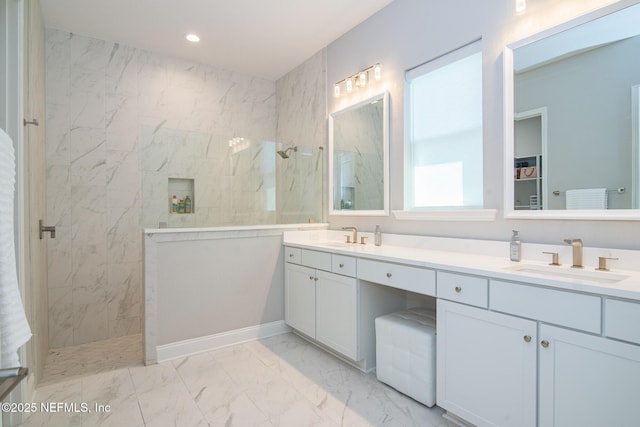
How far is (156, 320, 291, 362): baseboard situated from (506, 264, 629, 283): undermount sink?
2085 millimetres

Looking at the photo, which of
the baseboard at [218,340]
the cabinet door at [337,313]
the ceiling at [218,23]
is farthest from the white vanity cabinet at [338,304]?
the ceiling at [218,23]

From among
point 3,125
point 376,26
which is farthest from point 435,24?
point 3,125

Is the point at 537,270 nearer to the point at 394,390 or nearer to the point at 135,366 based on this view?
the point at 394,390

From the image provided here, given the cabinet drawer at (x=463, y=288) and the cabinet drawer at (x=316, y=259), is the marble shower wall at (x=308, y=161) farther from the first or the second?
the cabinet drawer at (x=463, y=288)

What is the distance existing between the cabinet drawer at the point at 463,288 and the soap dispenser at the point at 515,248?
425mm

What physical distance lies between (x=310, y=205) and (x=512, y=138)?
1978 mm

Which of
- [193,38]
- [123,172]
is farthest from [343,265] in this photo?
[193,38]

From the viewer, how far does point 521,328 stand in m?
1.42

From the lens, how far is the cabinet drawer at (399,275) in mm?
1829

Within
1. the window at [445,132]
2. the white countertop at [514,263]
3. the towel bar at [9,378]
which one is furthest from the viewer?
the window at [445,132]

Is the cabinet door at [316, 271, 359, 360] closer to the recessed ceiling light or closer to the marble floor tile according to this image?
the marble floor tile

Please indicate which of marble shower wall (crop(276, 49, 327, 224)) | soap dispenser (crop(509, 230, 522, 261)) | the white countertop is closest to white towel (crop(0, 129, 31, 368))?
the white countertop

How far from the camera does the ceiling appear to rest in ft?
8.84


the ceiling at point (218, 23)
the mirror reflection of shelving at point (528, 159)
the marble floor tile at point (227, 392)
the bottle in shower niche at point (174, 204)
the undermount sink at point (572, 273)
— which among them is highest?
the ceiling at point (218, 23)
